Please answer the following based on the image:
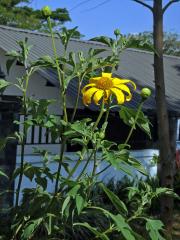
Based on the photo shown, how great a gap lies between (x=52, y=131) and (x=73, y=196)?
1.65 ft

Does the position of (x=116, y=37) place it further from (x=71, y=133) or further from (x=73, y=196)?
(x=73, y=196)

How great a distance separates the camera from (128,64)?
1570 centimetres

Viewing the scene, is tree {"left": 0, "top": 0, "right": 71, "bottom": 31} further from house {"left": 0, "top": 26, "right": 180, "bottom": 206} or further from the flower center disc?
the flower center disc

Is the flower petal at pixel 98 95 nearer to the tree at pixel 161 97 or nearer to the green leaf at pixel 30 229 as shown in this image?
the green leaf at pixel 30 229

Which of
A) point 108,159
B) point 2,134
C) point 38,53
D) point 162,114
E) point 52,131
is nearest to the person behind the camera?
point 108,159

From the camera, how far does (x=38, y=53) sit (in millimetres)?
12484

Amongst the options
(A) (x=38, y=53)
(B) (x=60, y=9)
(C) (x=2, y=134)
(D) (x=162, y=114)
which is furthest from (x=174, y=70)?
(B) (x=60, y=9)

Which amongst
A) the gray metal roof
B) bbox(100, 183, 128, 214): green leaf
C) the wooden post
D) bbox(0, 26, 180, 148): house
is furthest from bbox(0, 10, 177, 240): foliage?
the gray metal roof

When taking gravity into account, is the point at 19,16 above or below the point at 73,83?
above

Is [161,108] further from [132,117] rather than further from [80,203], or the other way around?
[80,203]

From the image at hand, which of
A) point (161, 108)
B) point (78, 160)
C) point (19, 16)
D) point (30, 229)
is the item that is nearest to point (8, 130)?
point (161, 108)

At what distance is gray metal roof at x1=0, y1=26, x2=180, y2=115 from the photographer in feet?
39.2

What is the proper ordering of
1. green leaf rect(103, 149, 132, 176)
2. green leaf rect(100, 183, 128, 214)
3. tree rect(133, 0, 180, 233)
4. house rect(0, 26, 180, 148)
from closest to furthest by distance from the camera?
green leaf rect(103, 149, 132, 176) < green leaf rect(100, 183, 128, 214) < tree rect(133, 0, 180, 233) < house rect(0, 26, 180, 148)

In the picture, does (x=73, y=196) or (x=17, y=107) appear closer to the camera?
(x=73, y=196)
